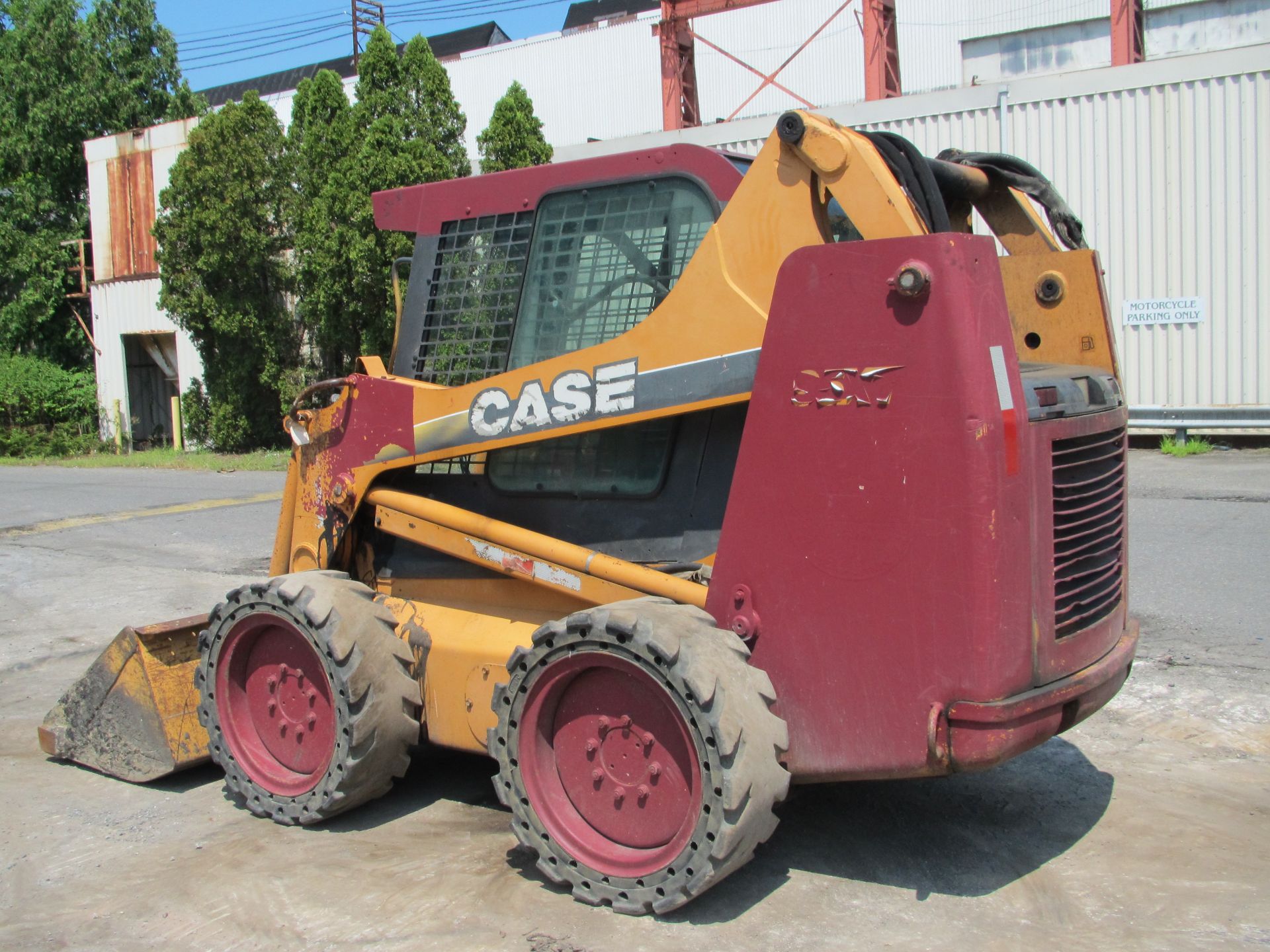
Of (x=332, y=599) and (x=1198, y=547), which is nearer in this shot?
(x=332, y=599)

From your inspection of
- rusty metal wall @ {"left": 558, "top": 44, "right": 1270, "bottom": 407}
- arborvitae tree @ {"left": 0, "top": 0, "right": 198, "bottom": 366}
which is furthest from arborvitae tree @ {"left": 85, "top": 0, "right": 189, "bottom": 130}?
rusty metal wall @ {"left": 558, "top": 44, "right": 1270, "bottom": 407}

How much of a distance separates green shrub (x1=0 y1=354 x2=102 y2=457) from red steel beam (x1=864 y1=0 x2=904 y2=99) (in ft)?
59.7

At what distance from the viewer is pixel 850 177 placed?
3.47m

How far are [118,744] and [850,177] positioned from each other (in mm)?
3666

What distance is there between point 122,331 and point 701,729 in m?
25.9

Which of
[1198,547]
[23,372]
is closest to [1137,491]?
[1198,547]

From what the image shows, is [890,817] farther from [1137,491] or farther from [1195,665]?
[1137,491]

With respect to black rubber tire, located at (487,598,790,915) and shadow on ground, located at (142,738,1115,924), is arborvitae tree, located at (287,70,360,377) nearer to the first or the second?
shadow on ground, located at (142,738,1115,924)

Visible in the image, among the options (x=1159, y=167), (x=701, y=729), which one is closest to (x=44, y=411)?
(x=1159, y=167)

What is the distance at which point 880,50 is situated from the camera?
17859mm

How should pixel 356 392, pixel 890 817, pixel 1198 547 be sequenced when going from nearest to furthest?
pixel 890 817 → pixel 356 392 → pixel 1198 547

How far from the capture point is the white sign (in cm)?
1525

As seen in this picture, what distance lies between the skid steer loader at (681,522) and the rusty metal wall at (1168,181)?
452 inches

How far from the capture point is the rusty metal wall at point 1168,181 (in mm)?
14875
